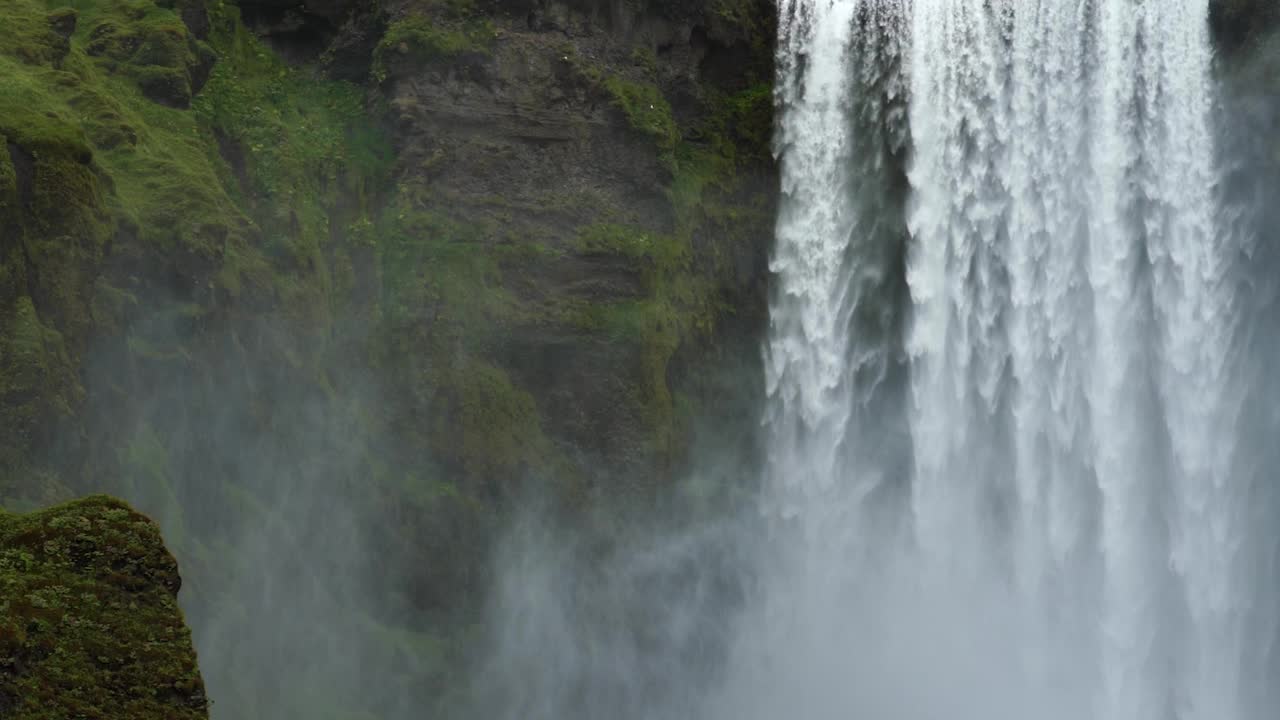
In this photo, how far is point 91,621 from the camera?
1213 cm

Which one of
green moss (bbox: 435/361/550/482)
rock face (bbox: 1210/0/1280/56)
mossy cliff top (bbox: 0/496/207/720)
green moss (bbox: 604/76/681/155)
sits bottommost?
green moss (bbox: 435/361/550/482)

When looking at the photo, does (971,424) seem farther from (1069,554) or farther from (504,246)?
(504,246)

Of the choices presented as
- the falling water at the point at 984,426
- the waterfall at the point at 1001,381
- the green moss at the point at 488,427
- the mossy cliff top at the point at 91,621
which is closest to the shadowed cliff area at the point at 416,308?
the green moss at the point at 488,427

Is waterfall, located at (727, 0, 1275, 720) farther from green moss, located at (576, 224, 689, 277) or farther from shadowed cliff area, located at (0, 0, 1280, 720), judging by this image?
green moss, located at (576, 224, 689, 277)

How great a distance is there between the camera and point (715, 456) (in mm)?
29766

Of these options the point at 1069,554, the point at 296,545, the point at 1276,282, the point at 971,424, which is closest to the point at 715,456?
the point at 971,424

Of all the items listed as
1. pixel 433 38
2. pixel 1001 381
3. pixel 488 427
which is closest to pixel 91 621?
pixel 488 427

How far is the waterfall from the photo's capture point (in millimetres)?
28406

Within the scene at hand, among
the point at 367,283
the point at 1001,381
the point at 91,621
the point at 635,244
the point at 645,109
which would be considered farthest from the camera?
the point at 645,109

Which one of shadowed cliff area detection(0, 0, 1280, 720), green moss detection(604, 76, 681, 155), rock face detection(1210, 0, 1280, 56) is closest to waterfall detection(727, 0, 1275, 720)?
rock face detection(1210, 0, 1280, 56)

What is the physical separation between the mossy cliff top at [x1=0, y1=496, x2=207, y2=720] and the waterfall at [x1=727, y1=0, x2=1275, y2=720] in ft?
57.3

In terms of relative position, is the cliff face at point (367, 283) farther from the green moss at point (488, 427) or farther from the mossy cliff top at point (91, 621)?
the mossy cliff top at point (91, 621)

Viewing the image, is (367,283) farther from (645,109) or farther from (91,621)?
(91,621)

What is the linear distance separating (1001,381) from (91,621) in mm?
21100
